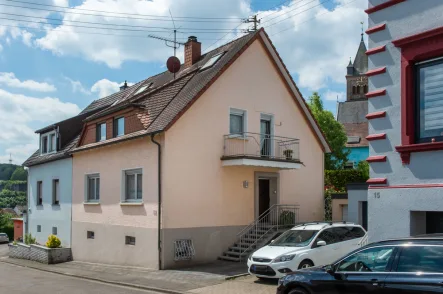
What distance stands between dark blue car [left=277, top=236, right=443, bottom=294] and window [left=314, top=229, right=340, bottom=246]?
5.79 metres

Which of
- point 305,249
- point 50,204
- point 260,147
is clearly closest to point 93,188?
point 50,204

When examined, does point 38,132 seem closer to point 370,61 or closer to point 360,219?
point 360,219

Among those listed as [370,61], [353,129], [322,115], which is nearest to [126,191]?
[370,61]

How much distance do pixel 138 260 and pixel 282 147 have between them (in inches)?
298

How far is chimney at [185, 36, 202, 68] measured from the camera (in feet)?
80.7

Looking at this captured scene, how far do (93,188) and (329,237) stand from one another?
12604 mm

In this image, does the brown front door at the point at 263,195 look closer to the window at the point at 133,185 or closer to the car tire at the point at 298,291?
the window at the point at 133,185

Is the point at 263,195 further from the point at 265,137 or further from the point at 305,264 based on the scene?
the point at 305,264

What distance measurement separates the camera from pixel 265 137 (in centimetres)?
2091

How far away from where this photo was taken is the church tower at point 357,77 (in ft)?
335

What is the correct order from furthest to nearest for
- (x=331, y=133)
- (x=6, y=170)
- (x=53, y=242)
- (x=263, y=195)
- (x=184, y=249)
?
(x=6, y=170) → (x=331, y=133) → (x=53, y=242) → (x=263, y=195) → (x=184, y=249)

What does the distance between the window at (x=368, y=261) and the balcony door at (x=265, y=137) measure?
12693mm

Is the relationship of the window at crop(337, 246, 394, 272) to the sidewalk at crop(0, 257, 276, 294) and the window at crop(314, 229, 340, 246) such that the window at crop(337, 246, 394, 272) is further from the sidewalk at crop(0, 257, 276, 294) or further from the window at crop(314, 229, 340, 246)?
the window at crop(314, 229, 340, 246)

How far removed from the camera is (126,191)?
20203 mm
